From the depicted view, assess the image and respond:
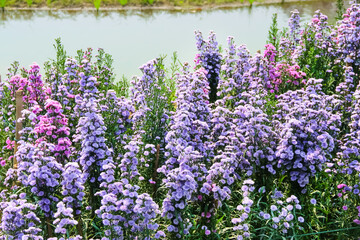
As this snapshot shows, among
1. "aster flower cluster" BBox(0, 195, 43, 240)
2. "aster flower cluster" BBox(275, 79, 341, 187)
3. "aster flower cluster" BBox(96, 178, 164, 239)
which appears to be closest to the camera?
"aster flower cluster" BBox(0, 195, 43, 240)

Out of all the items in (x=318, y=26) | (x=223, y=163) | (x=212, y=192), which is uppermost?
(x=318, y=26)

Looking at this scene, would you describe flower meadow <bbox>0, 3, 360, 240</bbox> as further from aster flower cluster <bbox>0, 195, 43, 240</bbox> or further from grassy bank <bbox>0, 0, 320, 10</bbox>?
grassy bank <bbox>0, 0, 320, 10</bbox>

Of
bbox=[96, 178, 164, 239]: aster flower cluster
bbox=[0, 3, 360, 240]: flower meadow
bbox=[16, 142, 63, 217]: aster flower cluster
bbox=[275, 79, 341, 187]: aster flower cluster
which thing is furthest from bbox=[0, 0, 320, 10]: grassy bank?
bbox=[96, 178, 164, 239]: aster flower cluster

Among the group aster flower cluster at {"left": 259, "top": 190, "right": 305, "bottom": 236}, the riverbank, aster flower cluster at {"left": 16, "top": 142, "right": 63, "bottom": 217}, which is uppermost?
the riverbank

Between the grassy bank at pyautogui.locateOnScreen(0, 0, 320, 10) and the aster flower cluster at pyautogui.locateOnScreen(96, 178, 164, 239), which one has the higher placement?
the grassy bank at pyautogui.locateOnScreen(0, 0, 320, 10)

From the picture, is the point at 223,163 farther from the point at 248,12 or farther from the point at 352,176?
the point at 248,12

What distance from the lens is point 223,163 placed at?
4.28 m

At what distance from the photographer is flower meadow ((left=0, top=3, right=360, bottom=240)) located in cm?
393

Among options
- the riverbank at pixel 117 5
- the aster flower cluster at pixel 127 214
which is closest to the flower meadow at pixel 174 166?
the aster flower cluster at pixel 127 214

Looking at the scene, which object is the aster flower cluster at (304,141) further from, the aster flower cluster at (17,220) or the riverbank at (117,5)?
the riverbank at (117,5)

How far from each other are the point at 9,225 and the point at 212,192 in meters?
1.77

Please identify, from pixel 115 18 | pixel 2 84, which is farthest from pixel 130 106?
pixel 115 18

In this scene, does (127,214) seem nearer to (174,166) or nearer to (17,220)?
(17,220)

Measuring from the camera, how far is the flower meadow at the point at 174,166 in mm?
3930
